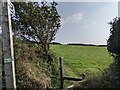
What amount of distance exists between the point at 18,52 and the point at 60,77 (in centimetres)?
213

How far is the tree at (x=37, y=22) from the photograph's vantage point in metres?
10.8

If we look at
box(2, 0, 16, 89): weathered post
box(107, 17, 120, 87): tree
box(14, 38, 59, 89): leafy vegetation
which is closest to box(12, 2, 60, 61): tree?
box(14, 38, 59, 89): leafy vegetation

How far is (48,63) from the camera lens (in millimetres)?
11039

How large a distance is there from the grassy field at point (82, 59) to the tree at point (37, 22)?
4.16ft

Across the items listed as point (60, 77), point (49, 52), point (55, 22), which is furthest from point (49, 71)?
point (55, 22)

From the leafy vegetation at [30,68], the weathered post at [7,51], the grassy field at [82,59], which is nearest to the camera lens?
the weathered post at [7,51]

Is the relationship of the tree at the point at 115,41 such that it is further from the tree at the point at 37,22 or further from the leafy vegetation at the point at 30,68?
the tree at the point at 37,22

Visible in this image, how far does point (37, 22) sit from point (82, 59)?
4879 millimetres

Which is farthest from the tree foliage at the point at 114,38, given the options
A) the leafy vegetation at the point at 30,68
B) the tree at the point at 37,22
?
the tree at the point at 37,22

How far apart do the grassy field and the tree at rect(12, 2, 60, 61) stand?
1269 mm

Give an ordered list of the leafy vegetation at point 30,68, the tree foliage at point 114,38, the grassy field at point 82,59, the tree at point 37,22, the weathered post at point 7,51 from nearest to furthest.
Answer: the weathered post at point 7,51 → the tree foliage at point 114,38 → the leafy vegetation at point 30,68 → the tree at point 37,22 → the grassy field at point 82,59

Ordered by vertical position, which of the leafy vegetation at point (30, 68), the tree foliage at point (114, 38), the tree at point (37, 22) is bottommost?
the leafy vegetation at point (30, 68)

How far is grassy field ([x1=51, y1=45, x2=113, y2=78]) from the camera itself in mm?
12623

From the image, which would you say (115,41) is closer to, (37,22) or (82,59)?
(37,22)
